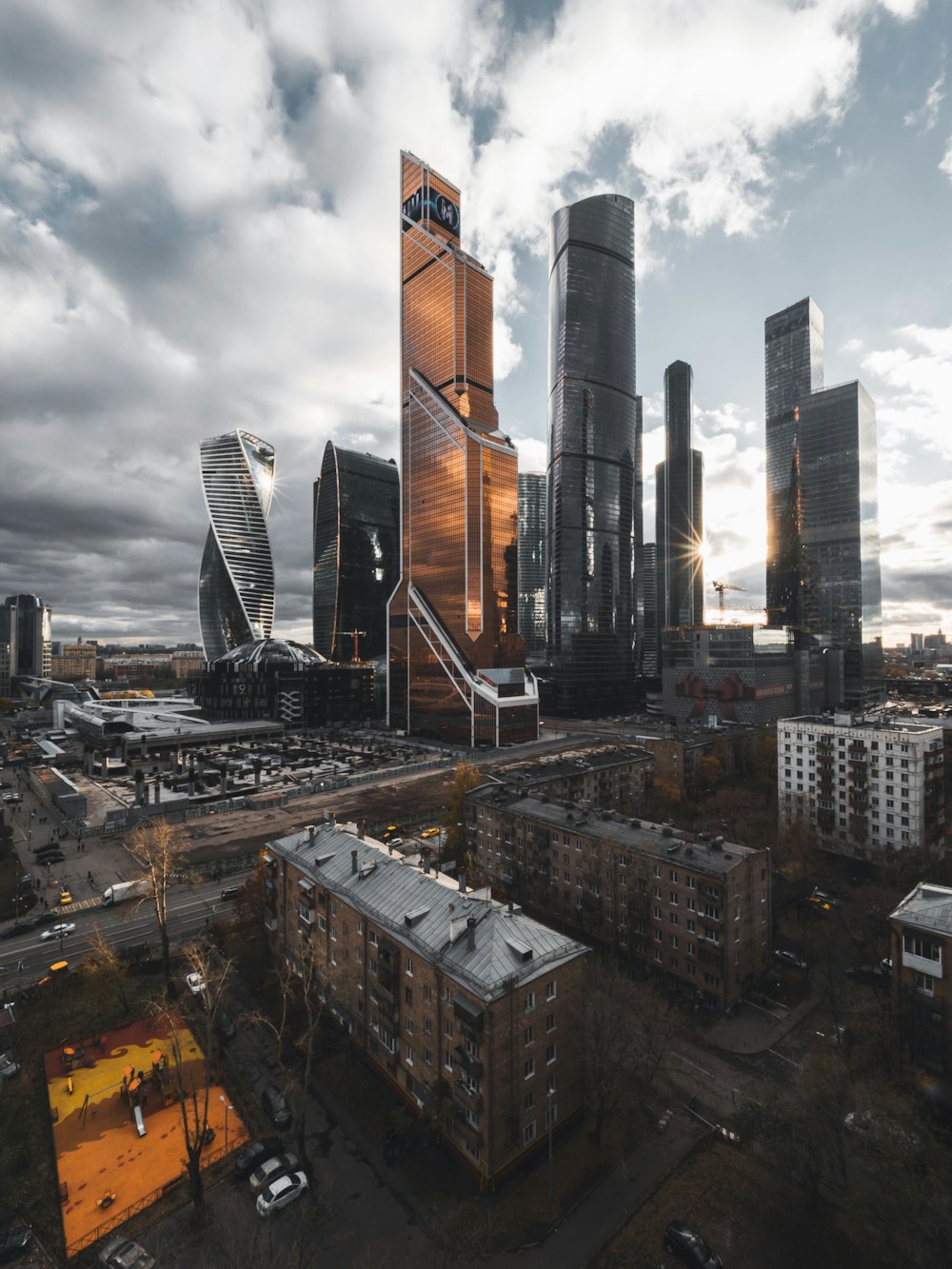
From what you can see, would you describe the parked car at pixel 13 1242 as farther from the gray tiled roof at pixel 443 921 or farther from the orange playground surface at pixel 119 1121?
the gray tiled roof at pixel 443 921

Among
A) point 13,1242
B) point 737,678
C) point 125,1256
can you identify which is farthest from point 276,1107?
point 737,678

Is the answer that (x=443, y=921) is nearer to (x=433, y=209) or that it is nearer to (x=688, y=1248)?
(x=688, y=1248)

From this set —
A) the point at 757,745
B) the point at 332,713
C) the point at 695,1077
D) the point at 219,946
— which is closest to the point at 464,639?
the point at 332,713

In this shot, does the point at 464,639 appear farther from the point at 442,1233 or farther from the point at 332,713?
the point at 442,1233

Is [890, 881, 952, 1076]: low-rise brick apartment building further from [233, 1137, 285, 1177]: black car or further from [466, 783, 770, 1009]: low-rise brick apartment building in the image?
[233, 1137, 285, 1177]: black car

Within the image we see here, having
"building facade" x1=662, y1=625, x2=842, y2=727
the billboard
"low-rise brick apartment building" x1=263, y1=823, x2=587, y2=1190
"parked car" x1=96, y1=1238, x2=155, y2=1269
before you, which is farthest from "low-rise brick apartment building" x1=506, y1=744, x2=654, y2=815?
the billboard

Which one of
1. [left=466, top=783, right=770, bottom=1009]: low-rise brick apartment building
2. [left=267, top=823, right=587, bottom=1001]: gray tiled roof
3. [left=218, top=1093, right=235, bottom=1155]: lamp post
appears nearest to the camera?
[left=267, top=823, right=587, bottom=1001]: gray tiled roof
